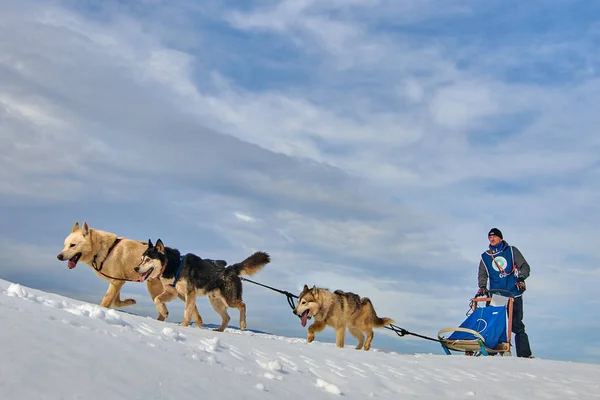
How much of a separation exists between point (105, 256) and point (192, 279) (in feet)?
4.97

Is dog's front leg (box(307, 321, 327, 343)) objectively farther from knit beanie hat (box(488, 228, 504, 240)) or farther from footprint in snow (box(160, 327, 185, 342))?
footprint in snow (box(160, 327, 185, 342))

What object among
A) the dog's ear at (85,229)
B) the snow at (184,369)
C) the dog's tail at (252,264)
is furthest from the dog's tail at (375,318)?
the dog's ear at (85,229)

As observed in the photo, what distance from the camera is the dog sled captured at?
409 inches

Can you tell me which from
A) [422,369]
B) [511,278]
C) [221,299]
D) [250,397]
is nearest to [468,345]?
[511,278]

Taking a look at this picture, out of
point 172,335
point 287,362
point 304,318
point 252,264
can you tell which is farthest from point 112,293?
point 287,362

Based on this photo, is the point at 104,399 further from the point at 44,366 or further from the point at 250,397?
the point at 250,397

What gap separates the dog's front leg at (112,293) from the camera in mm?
8586

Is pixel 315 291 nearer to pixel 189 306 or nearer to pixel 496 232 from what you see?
pixel 189 306

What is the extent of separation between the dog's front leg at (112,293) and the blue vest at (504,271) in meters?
6.77

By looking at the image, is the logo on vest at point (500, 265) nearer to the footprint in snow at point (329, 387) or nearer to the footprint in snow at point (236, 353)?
the footprint in snow at point (329, 387)

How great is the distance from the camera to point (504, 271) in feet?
35.6

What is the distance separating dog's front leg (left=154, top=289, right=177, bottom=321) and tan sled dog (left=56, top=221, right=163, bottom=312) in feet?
1.42

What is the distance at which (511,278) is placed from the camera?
10.8 m

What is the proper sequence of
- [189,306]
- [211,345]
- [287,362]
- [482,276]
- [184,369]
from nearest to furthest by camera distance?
[184,369] < [211,345] < [287,362] < [189,306] < [482,276]
